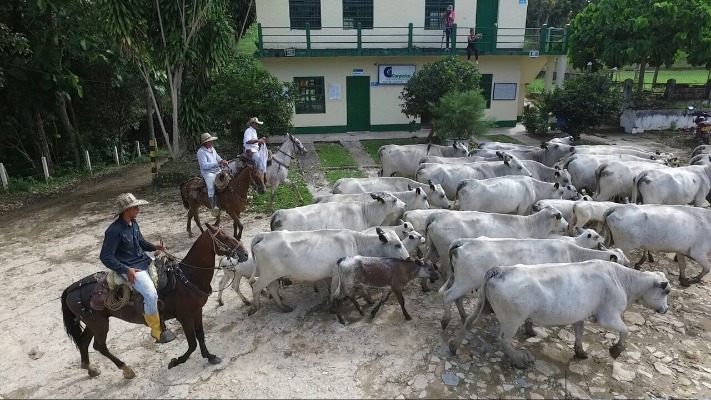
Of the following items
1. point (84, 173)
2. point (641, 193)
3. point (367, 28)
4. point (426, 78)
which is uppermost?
point (367, 28)

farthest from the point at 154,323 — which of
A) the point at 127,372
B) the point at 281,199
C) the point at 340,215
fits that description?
the point at 281,199

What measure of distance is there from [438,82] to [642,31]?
Result: 11.4 m

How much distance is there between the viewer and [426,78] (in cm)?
2075

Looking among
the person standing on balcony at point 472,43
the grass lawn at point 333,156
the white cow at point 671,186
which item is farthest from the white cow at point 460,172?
the person standing on balcony at point 472,43

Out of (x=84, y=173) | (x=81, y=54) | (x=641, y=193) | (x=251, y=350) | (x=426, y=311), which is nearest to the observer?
(x=251, y=350)

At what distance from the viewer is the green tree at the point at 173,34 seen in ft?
50.6

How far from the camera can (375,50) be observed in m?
23.4

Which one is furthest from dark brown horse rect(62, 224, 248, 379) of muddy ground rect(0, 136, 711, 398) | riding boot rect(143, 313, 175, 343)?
muddy ground rect(0, 136, 711, 398)

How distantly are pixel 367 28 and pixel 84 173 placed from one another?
1429 centimetres

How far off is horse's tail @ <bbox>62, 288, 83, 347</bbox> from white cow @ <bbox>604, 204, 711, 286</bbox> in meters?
9.47

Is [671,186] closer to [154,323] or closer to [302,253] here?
[302,253]

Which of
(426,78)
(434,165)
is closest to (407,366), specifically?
(434,165)

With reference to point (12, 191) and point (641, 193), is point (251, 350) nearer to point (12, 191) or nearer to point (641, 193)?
point (641, 193)

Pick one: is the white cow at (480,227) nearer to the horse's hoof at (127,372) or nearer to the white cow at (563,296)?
the white cow at (563,296)
